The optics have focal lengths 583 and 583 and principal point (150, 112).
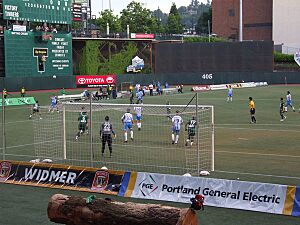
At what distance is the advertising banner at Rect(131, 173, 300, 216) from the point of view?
15234 mm

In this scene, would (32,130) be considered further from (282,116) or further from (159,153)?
(282,116)

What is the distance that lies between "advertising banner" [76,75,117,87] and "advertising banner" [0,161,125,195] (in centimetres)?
4956

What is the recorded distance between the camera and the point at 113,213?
1191 cm

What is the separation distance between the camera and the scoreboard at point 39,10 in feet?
193

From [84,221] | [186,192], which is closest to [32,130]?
[186,192]

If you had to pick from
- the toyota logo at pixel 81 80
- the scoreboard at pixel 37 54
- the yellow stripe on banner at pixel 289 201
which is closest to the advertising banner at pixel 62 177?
the yellow stripe on banner at pixel 289 201

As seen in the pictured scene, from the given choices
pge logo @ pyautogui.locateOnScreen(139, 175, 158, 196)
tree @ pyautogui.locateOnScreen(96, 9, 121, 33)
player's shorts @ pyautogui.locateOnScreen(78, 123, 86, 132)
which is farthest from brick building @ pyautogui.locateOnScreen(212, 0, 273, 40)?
pge logo @ pyautogui.locateOnScreen(139, 175, 158, 196)

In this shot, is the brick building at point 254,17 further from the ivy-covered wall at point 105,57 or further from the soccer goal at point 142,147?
the soccer goal at point 142,147

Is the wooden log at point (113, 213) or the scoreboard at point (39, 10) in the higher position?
the scoreboard at point (39, 10)

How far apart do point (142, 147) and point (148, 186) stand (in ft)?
32.1

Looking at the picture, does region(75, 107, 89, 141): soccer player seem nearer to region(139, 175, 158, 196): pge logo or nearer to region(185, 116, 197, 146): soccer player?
region(185, 116, 197, 146): soccer player

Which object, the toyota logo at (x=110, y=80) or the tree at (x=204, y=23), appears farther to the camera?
the tree at (x=204, y=23)

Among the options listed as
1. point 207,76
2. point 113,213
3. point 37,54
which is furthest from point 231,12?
point 113,213

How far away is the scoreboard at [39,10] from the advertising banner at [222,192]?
1780 inches
